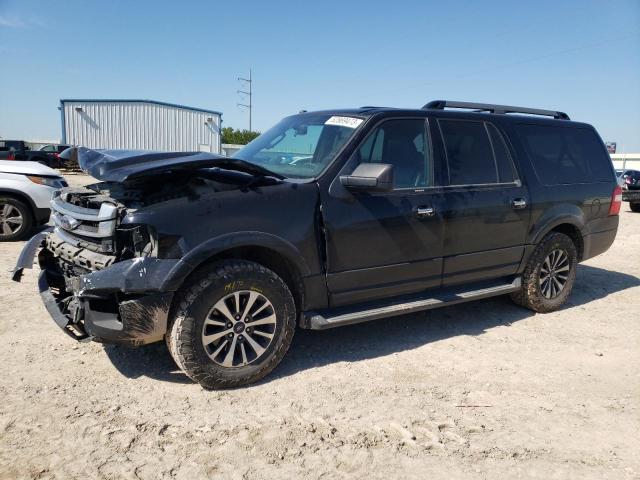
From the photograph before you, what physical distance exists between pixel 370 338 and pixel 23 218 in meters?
6.47

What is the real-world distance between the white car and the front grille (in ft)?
16.2

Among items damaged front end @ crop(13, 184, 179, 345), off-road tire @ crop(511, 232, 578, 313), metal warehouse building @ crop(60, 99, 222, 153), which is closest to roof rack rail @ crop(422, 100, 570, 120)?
off-road tire @ crop(511, 232, 578, 313)

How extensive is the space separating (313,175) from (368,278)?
0.91 meters

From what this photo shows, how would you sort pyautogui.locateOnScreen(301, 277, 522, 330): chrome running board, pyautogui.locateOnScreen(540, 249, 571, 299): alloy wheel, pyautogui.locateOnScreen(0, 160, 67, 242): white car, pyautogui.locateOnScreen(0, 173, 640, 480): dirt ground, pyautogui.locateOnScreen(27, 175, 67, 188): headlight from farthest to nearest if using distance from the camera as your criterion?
pyautogui.locateOnScreen(27, 175, 67, 188): headlight < pyautogui.locateOnScreen(0, 160, 67, 242): white car < pyautogui.locateOnScreen(540, 249, 571, 299): alloy wheel < pyautogui.locateOnScreen(301, 277, 522, 330): chrome running board < pyautogui.locateOnScreen(0, 173, 640, 480): dirt ground

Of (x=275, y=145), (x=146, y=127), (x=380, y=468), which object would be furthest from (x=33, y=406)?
(x=146, y=127)

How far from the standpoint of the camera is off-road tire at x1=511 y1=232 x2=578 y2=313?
5246 mm

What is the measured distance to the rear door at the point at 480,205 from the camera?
4461 mm

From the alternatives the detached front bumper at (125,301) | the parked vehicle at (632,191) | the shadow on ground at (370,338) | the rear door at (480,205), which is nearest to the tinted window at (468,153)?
the rear door at (480,205)

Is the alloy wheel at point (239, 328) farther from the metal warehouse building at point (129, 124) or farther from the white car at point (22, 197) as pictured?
the metal warehouse building at point (129, 124)

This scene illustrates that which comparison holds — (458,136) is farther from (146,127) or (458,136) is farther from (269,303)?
(146,127)

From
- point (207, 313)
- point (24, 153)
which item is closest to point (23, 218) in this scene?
point (207, 313)

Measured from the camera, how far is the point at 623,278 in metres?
7.25

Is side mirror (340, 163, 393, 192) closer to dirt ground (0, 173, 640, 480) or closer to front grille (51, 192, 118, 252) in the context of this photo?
dirt ground (0, 173, 640, 480)

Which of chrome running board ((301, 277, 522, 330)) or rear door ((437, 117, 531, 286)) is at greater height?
rear door ((437, 117, 531, 286))
